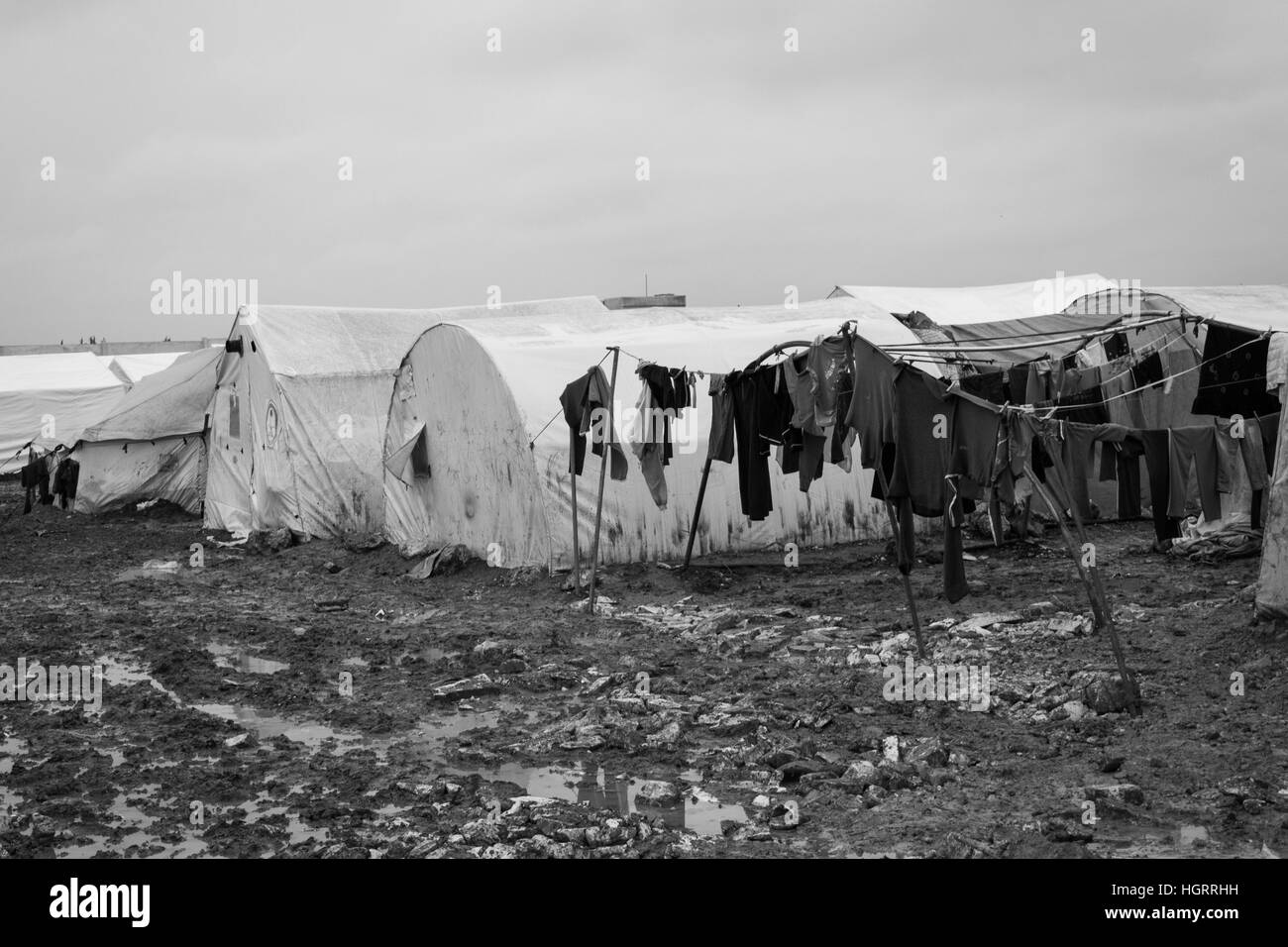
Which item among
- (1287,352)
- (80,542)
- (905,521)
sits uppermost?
(1287,352)

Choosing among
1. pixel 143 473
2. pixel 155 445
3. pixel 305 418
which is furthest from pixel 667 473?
pixel 143 473

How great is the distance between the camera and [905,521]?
374 inches

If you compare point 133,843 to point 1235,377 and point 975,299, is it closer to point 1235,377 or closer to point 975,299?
point 1235,377

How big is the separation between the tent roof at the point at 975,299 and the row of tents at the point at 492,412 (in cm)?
8

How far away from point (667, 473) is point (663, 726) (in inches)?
290

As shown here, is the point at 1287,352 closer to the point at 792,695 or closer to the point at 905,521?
the point at 905,521

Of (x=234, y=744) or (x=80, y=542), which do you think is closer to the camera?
(x=234, y=744)

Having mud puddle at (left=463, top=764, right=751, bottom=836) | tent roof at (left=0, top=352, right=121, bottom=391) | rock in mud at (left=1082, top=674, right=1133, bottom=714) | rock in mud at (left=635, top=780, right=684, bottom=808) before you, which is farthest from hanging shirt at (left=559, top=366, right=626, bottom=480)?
tent roof at (left=0, top=352, right=121, bottom=391)

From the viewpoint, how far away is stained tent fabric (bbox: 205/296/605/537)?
1973 cm

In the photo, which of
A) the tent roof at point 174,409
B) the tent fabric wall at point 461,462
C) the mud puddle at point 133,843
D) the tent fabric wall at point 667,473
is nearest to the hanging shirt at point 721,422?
the tent fabric wall at point 667,473

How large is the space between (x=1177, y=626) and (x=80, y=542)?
19.2 m

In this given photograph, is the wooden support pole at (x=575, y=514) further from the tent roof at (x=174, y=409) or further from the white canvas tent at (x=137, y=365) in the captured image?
the white canvas tent at (x=137, y=365)

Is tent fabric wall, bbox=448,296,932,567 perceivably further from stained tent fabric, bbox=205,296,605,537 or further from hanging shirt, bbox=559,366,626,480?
stained tent fabric, bbox=205,296,605,537
